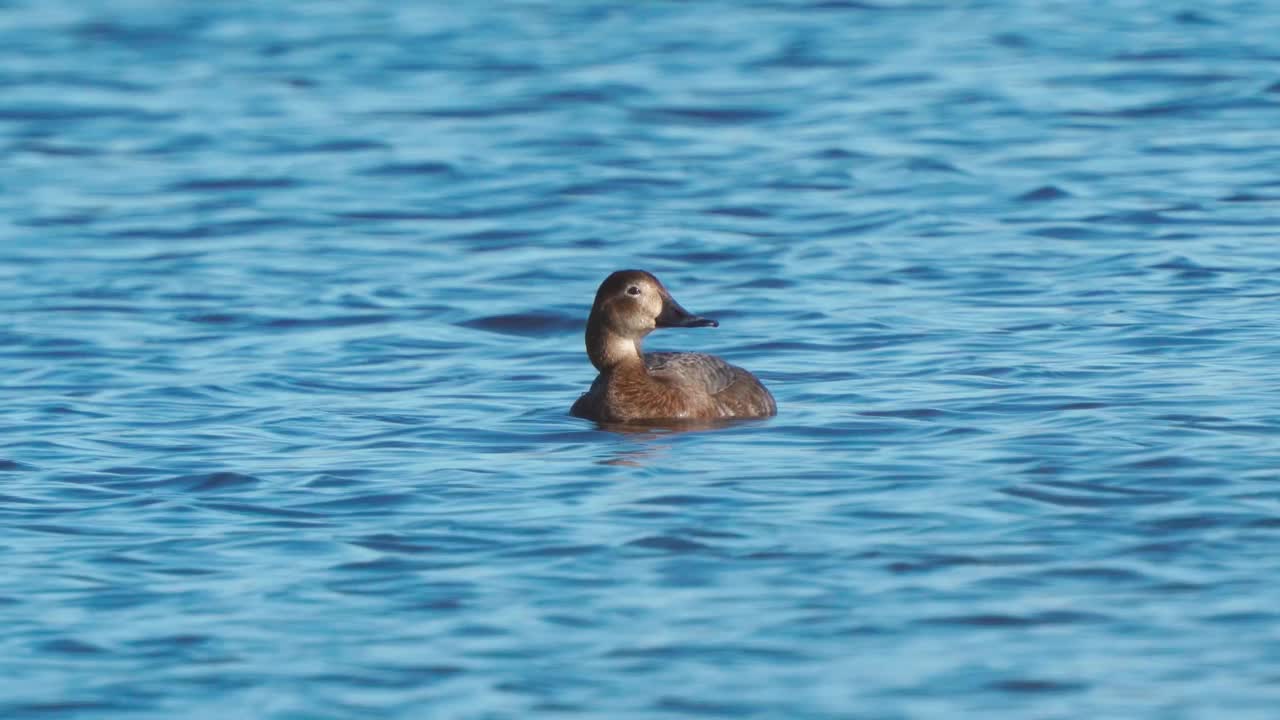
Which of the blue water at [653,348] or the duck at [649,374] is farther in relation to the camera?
the duck at [649,374]

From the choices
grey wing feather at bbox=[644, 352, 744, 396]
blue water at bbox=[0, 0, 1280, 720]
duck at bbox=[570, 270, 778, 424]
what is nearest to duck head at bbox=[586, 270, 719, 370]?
duck at bbox=[570, 270, 778, 424]

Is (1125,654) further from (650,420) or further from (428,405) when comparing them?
(428,405)

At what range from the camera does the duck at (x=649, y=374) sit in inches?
484


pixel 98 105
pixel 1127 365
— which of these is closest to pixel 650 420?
pixel 1127 365

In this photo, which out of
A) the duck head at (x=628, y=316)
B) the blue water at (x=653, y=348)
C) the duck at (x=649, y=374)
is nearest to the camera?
the blue water at (x=653, y=348)

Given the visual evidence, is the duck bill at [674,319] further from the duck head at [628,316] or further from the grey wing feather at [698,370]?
the grey wing feather at [698,370]

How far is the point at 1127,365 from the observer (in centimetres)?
1320

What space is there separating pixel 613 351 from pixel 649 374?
226mm

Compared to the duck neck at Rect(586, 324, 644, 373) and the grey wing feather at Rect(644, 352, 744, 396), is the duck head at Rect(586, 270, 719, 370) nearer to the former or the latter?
the duck neck at Rect(586, 324, 644, 373)

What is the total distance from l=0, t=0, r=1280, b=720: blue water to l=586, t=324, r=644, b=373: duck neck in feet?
1.85

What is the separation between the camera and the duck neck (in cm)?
1261

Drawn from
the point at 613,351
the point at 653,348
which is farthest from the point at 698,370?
the point at 653,348

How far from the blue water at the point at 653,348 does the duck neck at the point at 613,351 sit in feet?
1.85

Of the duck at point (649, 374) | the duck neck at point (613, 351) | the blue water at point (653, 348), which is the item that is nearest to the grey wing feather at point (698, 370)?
the duck at point (649, 374)
